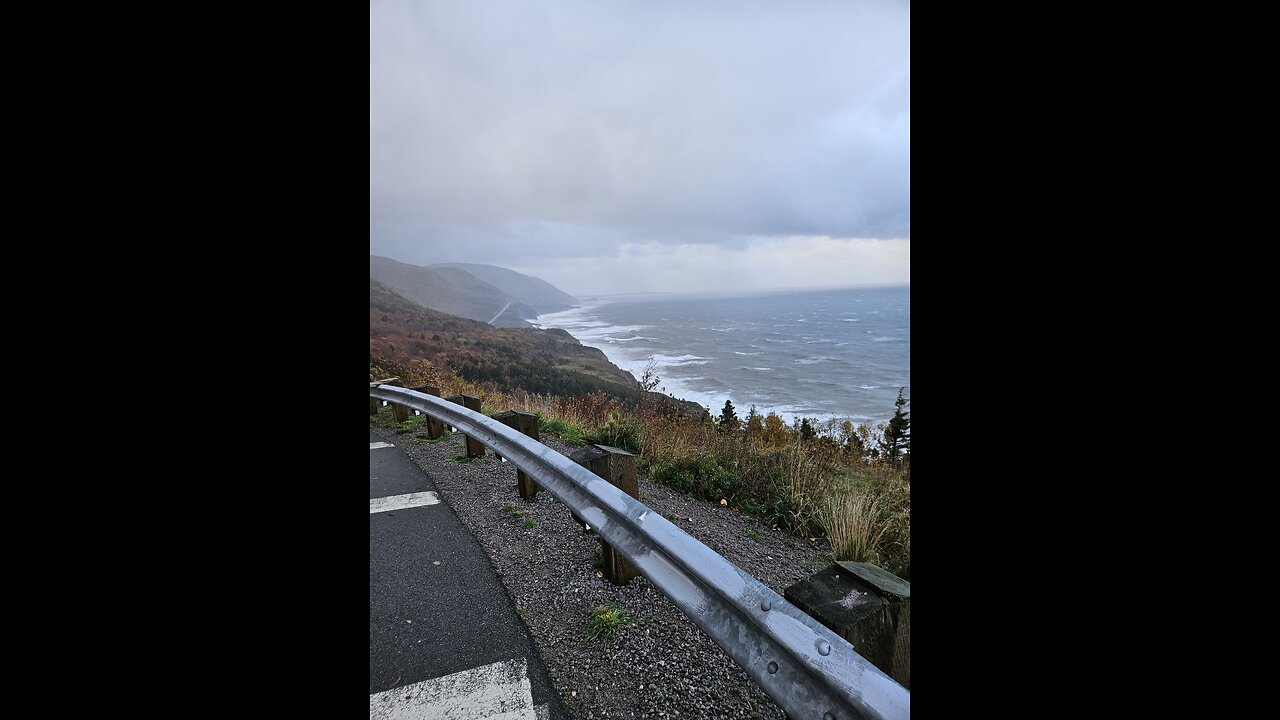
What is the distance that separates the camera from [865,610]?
1478 mm

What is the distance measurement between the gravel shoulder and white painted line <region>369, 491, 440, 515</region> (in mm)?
105

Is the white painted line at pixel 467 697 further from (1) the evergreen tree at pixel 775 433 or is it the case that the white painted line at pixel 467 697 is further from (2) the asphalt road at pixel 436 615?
(1) the evergreen tree at pixel 775 433

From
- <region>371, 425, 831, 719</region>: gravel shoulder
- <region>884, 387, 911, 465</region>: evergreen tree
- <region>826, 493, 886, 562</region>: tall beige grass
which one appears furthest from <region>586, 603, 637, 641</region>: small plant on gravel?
<region>884, 387, 911, 465</region>: evergreen tree

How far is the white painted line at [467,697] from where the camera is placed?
1.88 meters

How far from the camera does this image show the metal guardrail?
127 cm

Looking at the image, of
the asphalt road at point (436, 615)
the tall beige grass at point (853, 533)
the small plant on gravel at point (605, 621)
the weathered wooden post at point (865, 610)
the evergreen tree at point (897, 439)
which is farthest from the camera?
the evergreen tree at point (897, 439)

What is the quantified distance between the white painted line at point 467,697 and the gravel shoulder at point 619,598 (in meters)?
0.14

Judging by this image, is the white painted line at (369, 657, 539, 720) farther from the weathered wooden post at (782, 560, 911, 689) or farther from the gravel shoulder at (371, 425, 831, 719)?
the weathered wooden post at (782, 560, 911, 689)

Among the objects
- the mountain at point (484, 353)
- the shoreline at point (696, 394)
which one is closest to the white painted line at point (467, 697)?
the shoreline at point (696, 394)

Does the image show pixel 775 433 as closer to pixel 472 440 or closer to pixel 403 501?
pixel 472 440

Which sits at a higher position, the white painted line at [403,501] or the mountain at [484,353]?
the mountain at [484,353]

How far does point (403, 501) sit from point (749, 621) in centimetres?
309
